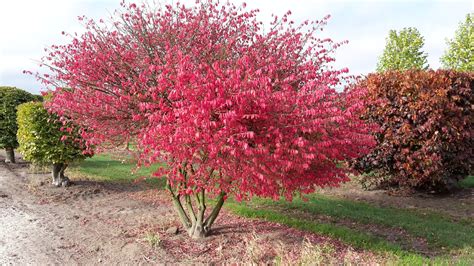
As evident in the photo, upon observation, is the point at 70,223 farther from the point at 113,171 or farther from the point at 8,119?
the point at 8,119

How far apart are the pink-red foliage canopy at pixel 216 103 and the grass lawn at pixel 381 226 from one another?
1.59m

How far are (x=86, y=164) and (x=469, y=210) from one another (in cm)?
1339

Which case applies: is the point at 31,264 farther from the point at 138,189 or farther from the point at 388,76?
the point at 388,76

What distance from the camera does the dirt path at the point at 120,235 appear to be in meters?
5.98

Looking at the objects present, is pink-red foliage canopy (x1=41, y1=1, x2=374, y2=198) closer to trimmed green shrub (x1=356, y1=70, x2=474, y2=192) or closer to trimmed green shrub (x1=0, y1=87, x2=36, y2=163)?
trimmed green shrub (x1=356, y1=70, x2=474, y2=192)

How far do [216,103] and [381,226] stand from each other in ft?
18.2

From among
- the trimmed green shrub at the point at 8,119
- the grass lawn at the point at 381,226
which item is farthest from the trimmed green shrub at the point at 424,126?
the trimmed green shrub at the point at 8,119

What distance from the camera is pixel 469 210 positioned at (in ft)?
32.5

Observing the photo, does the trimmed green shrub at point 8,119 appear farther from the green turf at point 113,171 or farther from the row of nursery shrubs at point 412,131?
the row of nursery shrubs at point 412,131

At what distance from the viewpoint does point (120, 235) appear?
7.24 meters

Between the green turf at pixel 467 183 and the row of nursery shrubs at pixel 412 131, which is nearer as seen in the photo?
the row of nursery shrubs at pixel 412 131

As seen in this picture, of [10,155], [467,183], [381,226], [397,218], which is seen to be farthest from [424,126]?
[10,155]

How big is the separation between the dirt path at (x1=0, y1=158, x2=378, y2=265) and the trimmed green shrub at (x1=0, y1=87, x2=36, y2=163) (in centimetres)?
501

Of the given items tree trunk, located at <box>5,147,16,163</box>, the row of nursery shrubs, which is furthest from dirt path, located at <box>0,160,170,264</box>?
tree trunk, located at <box>5,147,16,163</box>
